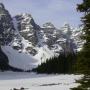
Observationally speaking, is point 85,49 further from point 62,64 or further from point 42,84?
point 62,64

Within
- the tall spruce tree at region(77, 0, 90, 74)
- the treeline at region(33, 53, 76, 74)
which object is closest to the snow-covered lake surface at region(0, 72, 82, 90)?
the tall spruce tree at region(77, 0, 90, 74)

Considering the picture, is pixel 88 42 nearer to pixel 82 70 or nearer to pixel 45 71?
pixel 82 70

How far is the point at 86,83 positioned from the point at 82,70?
427 mm

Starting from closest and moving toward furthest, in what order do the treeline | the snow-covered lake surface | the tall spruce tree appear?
the tall spruce tree
the snow-covered lake surface
the treeline

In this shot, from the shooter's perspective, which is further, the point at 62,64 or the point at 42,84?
the point at 62,64

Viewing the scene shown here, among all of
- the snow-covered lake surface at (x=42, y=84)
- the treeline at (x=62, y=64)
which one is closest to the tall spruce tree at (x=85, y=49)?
the snow-covered lake surface at (x=42, y=84)

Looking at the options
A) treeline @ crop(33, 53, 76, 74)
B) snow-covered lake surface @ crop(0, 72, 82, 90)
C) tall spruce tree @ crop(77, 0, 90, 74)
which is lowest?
treeline @ crop(33, 53, 76, 74)

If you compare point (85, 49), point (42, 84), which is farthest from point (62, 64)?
point (85, 49)

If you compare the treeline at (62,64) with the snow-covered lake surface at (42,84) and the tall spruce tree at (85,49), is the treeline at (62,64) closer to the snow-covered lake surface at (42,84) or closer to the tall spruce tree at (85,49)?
the snow-covered lake surface at (42,84)

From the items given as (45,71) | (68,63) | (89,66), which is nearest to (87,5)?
(89,66)

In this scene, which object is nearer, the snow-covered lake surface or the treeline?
the snow-covered lake surface

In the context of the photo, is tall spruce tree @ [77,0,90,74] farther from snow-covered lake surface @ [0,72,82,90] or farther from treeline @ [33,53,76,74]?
treeline @ [33,53,76,74]

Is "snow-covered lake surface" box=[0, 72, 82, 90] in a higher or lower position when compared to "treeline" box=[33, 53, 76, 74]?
higher

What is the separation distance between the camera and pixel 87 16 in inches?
438
